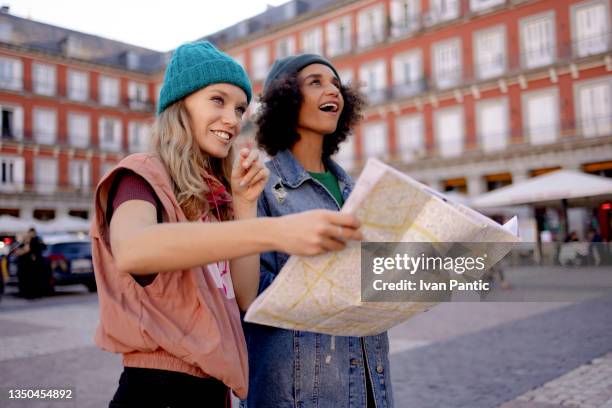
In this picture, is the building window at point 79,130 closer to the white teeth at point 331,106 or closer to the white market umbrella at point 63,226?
the white market umbrella at point 63,226

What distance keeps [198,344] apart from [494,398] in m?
3.41

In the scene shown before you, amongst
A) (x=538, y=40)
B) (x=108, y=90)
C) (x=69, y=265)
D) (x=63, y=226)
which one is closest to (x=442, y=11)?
(x=538, y=40)

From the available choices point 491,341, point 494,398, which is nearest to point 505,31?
point 491,341

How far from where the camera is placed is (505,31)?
24.8 meters

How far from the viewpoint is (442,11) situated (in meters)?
26.8

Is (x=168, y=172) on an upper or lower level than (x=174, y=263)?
upper

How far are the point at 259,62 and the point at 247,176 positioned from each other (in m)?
34.0

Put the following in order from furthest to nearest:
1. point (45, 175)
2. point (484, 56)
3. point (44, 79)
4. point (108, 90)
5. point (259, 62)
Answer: point (108, 90) < point (45, 175) < point (259, 62) < point (44, 79) < point (484, 56)

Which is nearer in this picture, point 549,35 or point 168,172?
point 168,172

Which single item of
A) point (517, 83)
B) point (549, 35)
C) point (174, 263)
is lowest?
point (174, 263)

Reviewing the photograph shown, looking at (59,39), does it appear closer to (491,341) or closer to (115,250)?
(491,341)

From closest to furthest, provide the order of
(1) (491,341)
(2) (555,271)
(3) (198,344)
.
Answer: (3) (198,344), (1) (491,341), (2) (555,271)

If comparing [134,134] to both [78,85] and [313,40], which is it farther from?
[313,40]

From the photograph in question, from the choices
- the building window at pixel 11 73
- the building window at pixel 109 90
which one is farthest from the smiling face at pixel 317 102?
the building window at pixel 109 90
